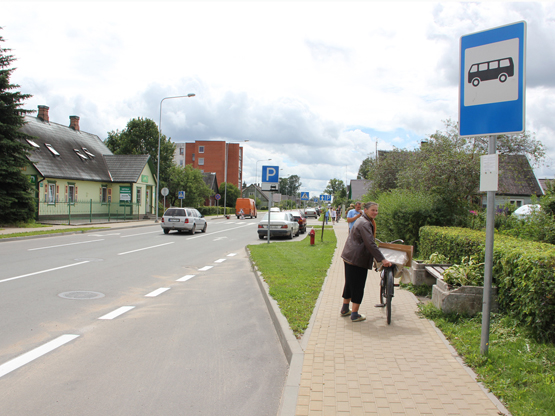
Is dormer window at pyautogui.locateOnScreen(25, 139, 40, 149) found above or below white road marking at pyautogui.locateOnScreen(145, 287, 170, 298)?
above

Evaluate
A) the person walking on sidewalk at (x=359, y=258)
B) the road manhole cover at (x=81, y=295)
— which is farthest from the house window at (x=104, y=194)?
the person walking on sidewalk at (x=359, y=258)

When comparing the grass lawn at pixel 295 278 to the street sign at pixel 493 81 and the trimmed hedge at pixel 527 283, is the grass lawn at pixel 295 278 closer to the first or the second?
the trimmed hedge at pixel 527 283

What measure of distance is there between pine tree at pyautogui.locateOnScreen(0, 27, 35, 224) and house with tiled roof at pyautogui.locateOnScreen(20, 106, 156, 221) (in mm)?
3073

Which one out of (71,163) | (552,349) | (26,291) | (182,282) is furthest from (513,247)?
(71,163)

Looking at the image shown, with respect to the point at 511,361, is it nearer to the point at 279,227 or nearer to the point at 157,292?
the point at 157,292

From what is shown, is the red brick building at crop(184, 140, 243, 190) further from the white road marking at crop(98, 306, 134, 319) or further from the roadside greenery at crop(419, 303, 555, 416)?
the roadside greenery at crop(419, 303, 555, 416)

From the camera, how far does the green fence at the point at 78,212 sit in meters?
28.8

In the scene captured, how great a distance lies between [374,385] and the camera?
12.5ft

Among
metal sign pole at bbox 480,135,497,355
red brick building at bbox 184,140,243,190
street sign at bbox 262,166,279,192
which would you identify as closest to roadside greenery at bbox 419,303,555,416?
metal sign pole at bbox 480,135,497,355

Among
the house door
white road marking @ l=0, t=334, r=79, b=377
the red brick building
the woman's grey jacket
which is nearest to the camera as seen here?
white road marking @ l=0, t=334, r=79, b=377

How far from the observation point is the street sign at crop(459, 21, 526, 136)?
4.20m

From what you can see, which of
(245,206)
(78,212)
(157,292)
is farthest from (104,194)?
(157,292)

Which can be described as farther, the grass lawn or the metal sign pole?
the grass lawn

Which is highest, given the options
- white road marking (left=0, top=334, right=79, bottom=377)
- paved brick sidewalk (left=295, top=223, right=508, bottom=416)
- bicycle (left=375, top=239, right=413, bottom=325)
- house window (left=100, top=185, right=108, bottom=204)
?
house window (left=100, top=185, right=108, bottom=204)
